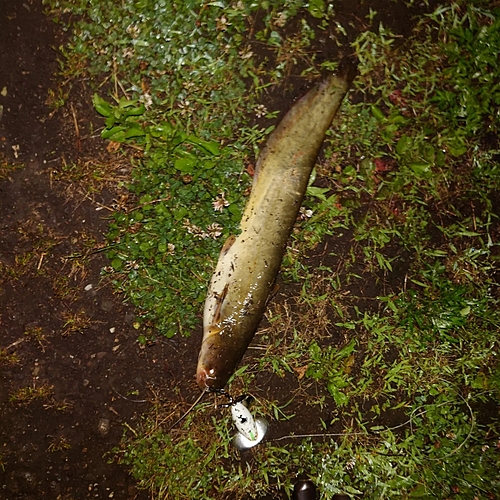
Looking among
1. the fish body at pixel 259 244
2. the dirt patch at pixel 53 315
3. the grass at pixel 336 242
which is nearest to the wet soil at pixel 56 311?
the dirt patch at pixel 53 315

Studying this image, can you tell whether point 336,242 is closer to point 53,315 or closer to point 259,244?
point 259,244

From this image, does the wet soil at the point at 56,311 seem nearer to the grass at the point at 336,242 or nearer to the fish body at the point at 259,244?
the grass at the point at 336,242

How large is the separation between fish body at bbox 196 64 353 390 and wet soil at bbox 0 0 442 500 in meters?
0.45

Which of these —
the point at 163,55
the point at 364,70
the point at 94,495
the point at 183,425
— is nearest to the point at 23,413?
the point at 94,495

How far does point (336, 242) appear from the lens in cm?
361

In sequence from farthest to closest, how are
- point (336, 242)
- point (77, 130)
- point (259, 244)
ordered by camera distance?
point (336, 242) < point (77, 130) < point (259, 244)

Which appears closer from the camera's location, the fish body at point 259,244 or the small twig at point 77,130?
the fish body at point 259,244

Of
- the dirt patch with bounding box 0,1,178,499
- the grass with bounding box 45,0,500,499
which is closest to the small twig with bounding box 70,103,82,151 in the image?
the dirt patch with bounding box 0,1,178,499

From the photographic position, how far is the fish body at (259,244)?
10.3 feet

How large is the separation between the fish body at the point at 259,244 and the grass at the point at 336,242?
201mm

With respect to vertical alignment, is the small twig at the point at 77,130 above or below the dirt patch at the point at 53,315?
above

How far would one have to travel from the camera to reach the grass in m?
3.39

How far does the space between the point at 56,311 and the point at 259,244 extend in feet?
5.42

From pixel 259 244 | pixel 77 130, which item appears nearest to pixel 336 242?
pixel 259 244
